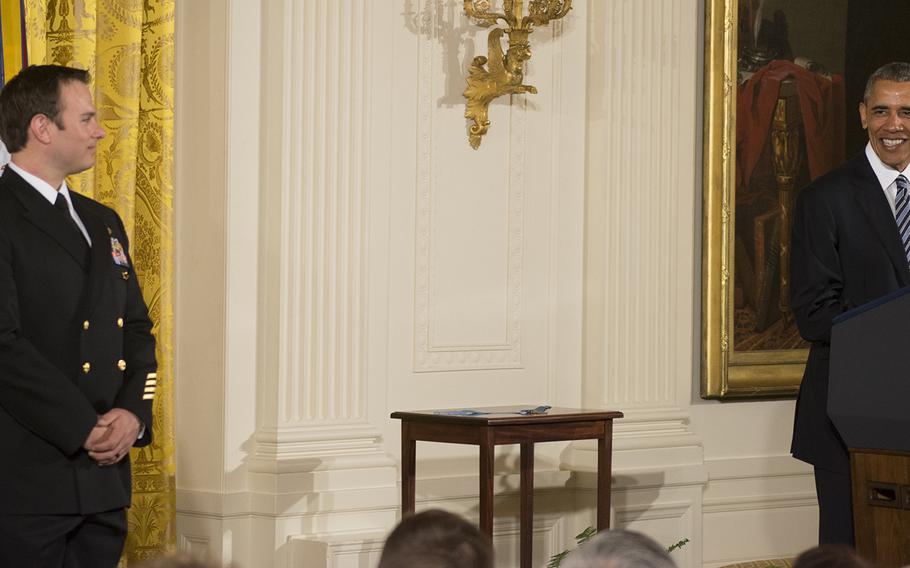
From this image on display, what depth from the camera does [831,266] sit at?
16.0 ft

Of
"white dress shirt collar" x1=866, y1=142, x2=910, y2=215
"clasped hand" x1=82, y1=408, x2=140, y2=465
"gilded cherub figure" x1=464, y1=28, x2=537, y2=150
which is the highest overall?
"gilded cherub figure" x1=464, y1=28, x2=537, y2=150

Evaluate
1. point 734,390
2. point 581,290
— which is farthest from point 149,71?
point 734,390

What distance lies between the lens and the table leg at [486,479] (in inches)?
218

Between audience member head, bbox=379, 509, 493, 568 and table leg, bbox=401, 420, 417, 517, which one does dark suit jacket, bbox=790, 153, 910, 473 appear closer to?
table leg, bbox=401, 420, 417, 517

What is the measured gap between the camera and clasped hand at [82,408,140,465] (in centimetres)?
405

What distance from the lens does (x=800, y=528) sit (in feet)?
26.1

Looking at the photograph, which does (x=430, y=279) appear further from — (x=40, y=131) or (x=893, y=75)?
→ (x=40, y=131)

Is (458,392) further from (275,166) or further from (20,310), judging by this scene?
(20,310)

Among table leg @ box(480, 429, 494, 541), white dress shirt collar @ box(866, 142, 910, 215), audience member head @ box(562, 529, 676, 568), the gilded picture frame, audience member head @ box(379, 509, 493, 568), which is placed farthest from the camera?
the gilded picture frame

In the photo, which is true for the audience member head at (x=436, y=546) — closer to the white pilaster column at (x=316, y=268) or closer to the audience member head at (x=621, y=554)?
the audience member head at (x=621, y=554)

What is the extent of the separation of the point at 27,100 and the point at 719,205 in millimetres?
4333

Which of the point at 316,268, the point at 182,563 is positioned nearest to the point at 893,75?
the point at 316,268

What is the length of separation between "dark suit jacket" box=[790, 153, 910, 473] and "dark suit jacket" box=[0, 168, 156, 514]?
223 centimetres

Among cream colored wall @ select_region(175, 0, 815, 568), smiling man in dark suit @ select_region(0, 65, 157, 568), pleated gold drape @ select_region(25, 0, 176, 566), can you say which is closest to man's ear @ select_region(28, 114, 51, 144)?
smiling man in dark suit @ select_region(0, 65, 157, 568)
